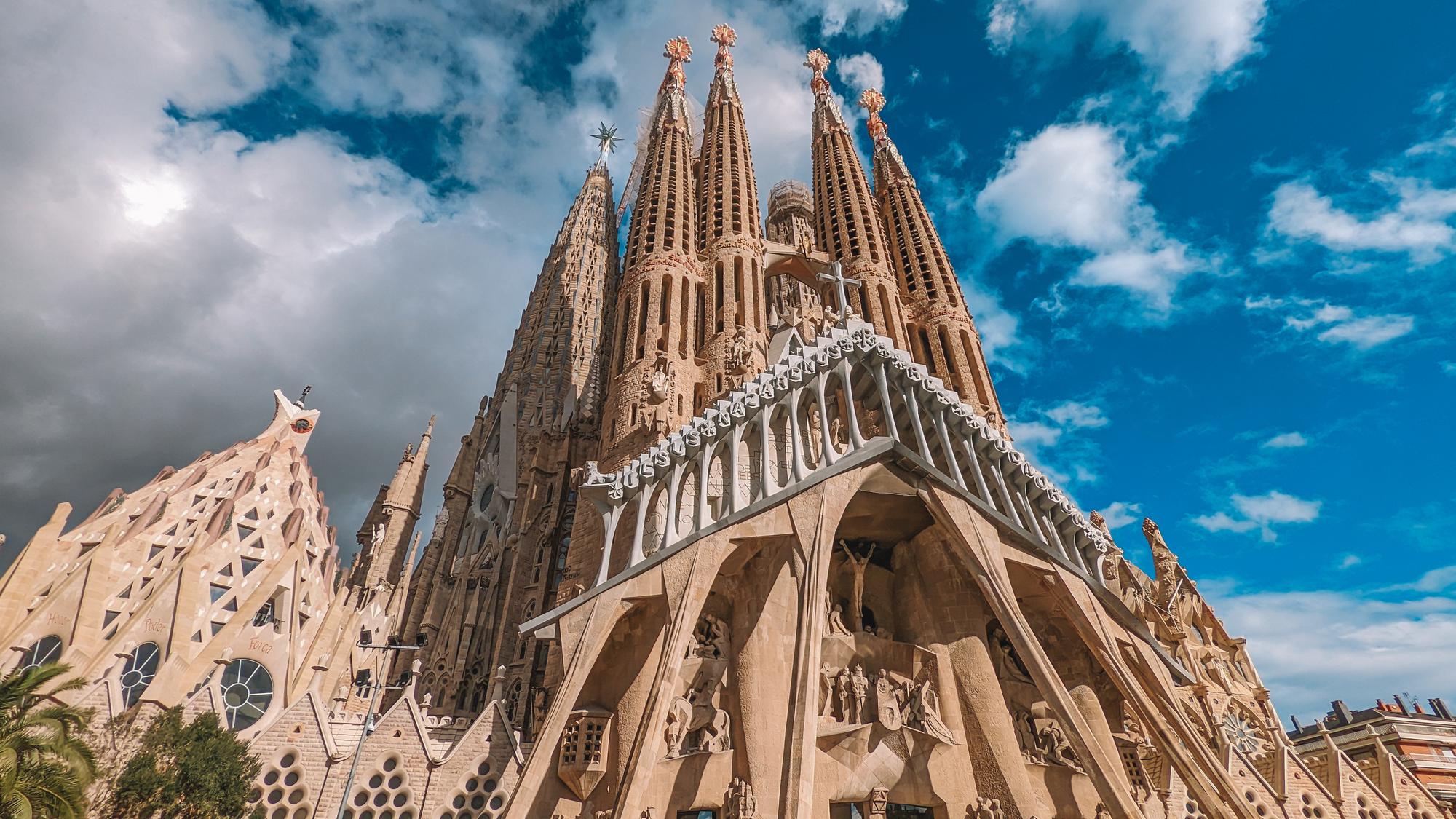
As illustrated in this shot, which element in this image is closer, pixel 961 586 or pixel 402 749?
pixel 402 749

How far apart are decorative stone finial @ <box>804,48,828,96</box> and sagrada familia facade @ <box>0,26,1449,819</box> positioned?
24.3 m

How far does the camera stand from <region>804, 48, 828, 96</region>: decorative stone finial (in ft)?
137

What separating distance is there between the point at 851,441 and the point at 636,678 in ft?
20.8

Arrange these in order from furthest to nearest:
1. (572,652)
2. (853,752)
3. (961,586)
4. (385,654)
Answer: (385,654), (961,586), (853,752), (572,652)

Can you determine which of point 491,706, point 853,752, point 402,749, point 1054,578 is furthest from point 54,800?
point 1054,578

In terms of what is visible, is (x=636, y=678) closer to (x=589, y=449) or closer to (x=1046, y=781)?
(x=1046, y=781)

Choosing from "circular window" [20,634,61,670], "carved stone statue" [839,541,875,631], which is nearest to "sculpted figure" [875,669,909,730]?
"carved stone statue" [839,541,875,631]

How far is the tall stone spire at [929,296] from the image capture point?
26203 mm

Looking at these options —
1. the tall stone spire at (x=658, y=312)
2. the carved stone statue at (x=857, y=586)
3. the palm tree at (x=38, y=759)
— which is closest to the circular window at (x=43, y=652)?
the palm tree at (x=38, y=759)

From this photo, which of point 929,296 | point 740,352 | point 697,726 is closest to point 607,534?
point 697,726

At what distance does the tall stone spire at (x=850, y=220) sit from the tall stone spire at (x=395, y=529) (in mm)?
22713

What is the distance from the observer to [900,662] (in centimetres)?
1473

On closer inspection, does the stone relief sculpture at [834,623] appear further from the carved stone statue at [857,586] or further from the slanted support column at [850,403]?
the slanted support column at [850,403]

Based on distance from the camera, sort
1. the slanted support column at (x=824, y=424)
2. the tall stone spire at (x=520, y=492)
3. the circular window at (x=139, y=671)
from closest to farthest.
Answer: the slanted support column at (x=824, y=424) → the circular window at (x=139, y=671) → the tall stone spire at (x=520, y=492)
